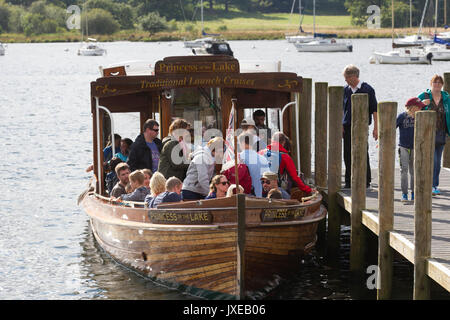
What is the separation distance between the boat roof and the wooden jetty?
0.97 meters

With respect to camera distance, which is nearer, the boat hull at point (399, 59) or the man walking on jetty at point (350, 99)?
the man walking on jetty at point (350, 99)

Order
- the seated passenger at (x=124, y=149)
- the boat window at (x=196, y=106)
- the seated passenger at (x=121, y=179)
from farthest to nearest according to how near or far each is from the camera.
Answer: the seated passenger at (x=124, y=149) → the boat window at (x=196, y=106) → the seated passenger at (x=121, y=179)

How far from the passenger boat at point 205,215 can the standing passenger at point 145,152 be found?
2.16 ft

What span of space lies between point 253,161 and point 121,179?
2.69m

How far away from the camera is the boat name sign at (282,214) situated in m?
11.3

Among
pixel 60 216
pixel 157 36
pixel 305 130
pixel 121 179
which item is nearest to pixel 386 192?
pixel 121 179

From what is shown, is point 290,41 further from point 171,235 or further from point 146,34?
point 171,235

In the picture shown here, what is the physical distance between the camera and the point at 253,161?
1184 centimetres

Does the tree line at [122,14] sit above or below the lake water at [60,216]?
above

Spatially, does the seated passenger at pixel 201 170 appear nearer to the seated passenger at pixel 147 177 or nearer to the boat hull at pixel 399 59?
the seated passenger at pixel 147 177

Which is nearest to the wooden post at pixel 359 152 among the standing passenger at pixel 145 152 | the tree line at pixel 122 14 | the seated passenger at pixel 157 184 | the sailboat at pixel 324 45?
the seated passenger at pixel 157 184

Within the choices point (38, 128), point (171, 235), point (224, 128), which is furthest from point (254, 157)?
point (38, 128)

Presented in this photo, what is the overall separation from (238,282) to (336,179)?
11.7 feet

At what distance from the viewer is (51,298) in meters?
13.5
